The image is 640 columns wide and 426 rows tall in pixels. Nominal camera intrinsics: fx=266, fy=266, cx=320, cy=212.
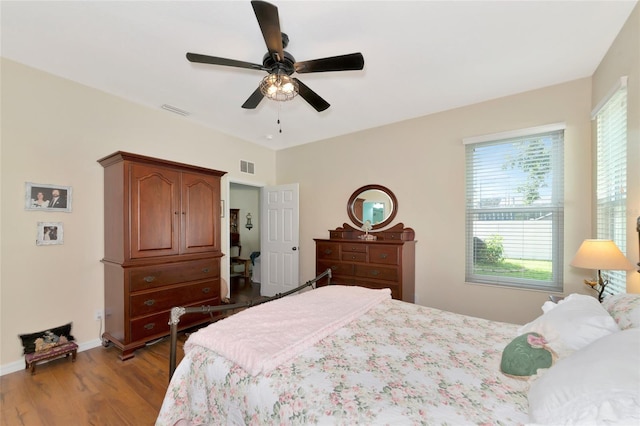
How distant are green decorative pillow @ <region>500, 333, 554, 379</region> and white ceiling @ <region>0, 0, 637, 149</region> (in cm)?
204

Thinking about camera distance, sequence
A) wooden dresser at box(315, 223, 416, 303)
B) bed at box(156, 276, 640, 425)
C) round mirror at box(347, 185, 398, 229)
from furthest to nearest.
Answer: round mirror at box(347, 185, 398, 229), wooden dresser at box(315, 223, 416, 303), bed at box(156, 276, 640, 425)

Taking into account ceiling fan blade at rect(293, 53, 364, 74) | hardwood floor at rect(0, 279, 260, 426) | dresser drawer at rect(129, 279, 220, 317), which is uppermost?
ceiling fan blade at rect(293, 53, 364, 74)

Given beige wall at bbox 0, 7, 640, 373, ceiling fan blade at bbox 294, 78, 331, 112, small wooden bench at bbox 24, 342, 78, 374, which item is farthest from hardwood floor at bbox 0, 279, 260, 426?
ceiling fan blade at bbox 294, 78, 331, 112

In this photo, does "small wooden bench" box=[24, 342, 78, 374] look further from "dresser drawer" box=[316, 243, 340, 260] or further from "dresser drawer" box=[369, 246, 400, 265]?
"dresser drawer" box=[369, 246, 400, 265]

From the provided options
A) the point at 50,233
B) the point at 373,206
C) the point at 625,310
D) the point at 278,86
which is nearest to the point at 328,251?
the point at 373,206

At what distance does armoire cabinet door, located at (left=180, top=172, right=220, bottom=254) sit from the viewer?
10.2 feet

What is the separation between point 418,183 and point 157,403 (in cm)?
351

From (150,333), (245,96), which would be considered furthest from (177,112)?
(150,333)

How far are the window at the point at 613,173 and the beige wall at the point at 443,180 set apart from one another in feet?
0.73

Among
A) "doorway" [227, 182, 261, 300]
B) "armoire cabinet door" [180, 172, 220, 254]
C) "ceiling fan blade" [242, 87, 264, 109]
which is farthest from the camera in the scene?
"doorway" [227, 182, 261, 300]

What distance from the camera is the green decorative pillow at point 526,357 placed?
1104 mm

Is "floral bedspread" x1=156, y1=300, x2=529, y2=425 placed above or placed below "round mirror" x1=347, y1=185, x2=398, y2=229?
below

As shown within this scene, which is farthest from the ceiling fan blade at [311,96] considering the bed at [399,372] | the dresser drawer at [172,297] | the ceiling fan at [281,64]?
the dresser drawer at [172,297]

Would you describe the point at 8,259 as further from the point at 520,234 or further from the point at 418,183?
the point at 520,234
